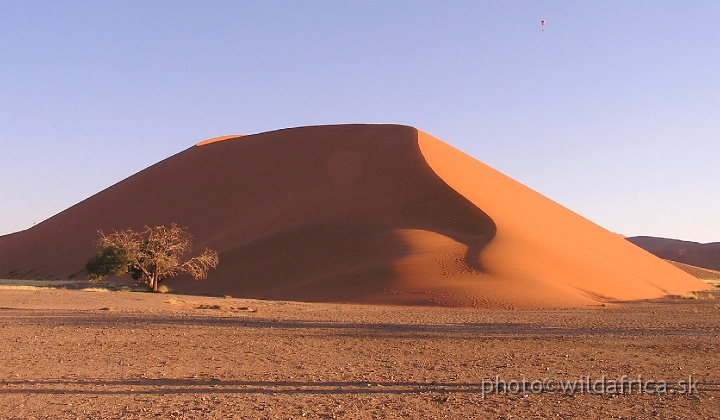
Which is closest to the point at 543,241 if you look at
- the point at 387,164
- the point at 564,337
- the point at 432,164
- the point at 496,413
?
the point at 432,164

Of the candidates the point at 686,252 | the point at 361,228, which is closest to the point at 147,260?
the point at 361,228

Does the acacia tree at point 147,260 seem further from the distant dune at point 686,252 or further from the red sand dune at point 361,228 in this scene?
the distant dune at point 686,252

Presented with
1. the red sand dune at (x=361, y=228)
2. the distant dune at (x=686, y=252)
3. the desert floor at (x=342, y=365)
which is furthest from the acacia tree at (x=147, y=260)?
the distant dune at (x=686, y=252)

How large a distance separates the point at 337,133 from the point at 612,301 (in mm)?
37023

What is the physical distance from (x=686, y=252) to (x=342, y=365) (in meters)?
128

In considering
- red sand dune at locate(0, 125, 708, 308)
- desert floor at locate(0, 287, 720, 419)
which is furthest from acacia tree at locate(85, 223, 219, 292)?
desert floor at locate(0, 287, 720, 419)

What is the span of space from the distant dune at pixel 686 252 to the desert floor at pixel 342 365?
10417 centimetres

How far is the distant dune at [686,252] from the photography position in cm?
11469

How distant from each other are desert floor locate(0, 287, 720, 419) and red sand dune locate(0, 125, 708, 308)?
10.3m

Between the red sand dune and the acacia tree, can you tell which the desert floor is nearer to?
the red sand dune

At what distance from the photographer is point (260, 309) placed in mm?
23312

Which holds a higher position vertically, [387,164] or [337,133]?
[337,133]

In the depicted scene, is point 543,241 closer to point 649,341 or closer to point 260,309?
point 260,309

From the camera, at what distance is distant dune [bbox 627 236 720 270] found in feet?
376
